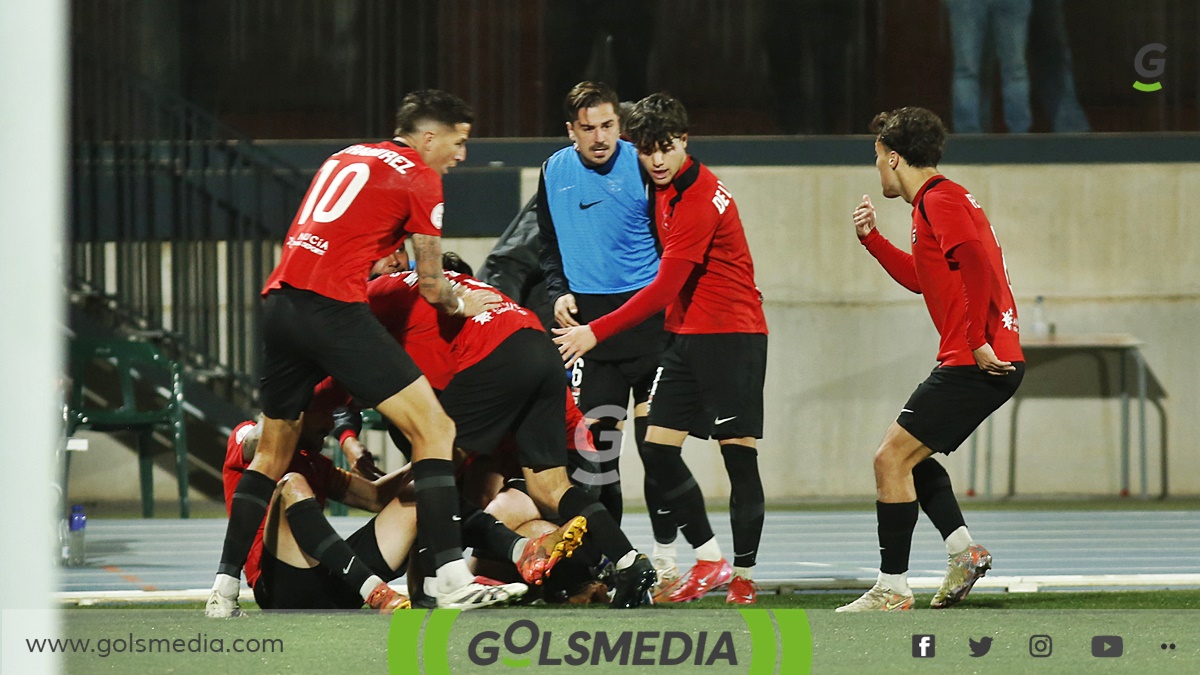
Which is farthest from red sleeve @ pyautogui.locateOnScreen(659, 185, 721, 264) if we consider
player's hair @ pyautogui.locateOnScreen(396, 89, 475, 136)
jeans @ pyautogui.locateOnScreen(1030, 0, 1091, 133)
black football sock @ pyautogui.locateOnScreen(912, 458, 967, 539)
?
jeans @ pyautogui.locateOnScreen(1030, 0, 1091, 133)

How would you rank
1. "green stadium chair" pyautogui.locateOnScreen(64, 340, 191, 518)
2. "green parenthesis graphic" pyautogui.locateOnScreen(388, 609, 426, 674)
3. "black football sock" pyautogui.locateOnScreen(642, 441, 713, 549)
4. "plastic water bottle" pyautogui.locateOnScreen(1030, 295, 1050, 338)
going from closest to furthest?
"green parenthesis graphic" pyautogui.locateOnScreen(388, 609, 426, 674) → "black football sock" pyautogui.locateOnScreen(642, 441, 713, 549) → "green stadium chair" pyautogui.locateOnScreen(64, 340, 191, 518) → "plastic water bottle" pyautogui.locateOnScreen(1030, 295, 1050, 338)

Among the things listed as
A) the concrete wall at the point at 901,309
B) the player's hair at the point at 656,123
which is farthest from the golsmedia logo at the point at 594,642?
the concrete wall at the point at 901,309

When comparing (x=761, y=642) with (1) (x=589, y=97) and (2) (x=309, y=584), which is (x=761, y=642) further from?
(1) (x=589, y=97)

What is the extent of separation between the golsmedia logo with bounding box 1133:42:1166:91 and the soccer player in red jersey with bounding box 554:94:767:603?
5789 mm

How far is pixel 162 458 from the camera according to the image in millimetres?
9539

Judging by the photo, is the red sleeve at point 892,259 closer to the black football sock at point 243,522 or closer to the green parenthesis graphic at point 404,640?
the green parenthesis graphic at point 404,640

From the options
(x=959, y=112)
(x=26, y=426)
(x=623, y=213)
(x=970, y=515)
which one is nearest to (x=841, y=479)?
(x=970, y=515)

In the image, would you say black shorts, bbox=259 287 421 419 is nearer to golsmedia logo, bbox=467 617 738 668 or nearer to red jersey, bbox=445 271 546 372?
red jersey, bbox=445 271 546 372

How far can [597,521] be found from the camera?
14.5 ft

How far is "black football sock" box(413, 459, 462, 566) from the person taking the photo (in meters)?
4.24

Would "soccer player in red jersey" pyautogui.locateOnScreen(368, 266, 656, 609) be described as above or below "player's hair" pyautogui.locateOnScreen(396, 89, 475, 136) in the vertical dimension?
below

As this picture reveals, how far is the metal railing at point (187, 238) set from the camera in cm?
939

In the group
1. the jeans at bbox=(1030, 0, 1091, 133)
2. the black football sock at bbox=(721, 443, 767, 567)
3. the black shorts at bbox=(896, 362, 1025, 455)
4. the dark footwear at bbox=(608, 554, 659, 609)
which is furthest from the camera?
the jeans at bbox=(1030, 0, 1091, 133)

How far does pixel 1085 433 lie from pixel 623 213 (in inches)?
197
